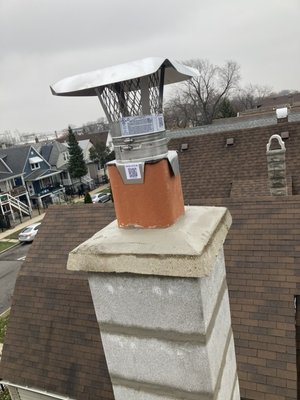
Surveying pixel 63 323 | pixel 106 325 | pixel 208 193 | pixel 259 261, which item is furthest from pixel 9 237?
pixel 106 325

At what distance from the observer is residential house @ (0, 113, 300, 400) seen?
4.68m

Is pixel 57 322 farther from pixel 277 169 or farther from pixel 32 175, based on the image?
pixel 32 175

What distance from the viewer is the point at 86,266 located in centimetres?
203

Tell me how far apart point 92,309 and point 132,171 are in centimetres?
480

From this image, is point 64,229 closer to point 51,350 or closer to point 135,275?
point 51,350

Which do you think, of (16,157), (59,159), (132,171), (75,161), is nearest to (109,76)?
(132,171)

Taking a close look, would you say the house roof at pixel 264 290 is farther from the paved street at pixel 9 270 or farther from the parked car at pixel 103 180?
the parked car at pixel 103 180

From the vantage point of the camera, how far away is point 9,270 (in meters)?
19.6

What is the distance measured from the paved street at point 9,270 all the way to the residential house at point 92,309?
922cm

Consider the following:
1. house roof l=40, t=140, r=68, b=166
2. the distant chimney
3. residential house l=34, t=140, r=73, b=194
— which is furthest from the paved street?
house roof l=40, t=140, r=68, b=166

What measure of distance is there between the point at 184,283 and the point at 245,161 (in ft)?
39.3

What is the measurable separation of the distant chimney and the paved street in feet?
41.3

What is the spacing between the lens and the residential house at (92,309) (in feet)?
15.3

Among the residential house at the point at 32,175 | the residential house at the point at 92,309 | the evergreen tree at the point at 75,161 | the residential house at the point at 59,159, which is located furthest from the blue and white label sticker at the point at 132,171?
the residential house at the point at 59,159
